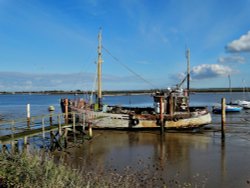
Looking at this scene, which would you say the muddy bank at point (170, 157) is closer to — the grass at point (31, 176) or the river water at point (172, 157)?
the river water at point (172, 157)

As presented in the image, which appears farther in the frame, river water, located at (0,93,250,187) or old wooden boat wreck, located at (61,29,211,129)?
old wooden boat wreck, located at (61,29,211,129)

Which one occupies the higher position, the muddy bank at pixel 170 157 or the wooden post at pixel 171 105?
the wooden post at pixel 171 105

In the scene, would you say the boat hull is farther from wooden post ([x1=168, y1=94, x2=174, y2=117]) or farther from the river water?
the river water

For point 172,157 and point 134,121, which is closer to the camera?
point 172,157

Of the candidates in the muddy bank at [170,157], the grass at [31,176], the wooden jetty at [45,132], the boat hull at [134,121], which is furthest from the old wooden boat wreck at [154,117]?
the grass at [31,176]

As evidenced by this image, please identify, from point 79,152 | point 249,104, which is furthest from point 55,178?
point 249,104

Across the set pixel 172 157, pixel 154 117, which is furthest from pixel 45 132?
pixel 154 117

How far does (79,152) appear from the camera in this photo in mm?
18531

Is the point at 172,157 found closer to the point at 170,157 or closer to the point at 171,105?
the point at 170,157

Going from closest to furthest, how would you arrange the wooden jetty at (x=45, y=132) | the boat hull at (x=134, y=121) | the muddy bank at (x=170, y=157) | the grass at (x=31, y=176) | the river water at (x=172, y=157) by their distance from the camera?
the grass at (x=31, y=176) → the river water at (x=172, y=157) → the muddy bank at (x=170, y=157) → the wooden jetty at (x=45, y=132) → the boat hull at (x=134, y=121)

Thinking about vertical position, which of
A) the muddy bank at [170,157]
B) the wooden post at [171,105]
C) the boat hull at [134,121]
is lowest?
the muddy bank at [170,157]

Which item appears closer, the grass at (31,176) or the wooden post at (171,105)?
the grass at (31,176)

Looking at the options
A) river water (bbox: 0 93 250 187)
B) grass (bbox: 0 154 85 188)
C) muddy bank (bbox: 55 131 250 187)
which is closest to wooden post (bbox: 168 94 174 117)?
river water (bbox: 0 93 250 187)

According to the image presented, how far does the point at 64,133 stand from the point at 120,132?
7.29m
